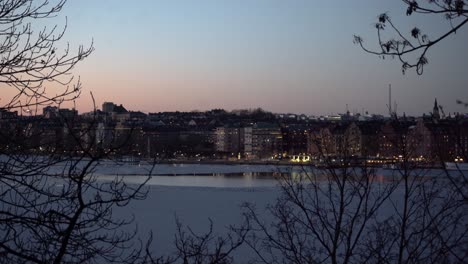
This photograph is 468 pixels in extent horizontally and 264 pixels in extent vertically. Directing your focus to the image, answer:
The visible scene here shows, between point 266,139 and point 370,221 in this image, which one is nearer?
point 370,221

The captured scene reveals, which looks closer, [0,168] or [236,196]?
[0,168]

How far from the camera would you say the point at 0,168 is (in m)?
3.36

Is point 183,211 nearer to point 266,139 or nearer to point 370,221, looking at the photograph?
point 370,221

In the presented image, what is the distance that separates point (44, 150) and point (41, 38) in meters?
0.60

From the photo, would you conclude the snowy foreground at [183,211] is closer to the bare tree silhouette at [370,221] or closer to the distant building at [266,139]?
the bare tree silhouette at [370,221]

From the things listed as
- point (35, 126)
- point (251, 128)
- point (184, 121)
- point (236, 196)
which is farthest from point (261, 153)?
point (35, 126)

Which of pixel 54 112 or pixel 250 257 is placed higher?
pixel 54 112

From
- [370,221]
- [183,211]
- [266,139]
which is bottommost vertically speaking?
[183,211]

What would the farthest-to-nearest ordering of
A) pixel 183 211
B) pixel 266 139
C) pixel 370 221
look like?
pixel 266 139, pixel 183 211, pixel 370 221

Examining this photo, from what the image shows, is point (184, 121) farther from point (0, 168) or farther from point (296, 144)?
point (0, 168)

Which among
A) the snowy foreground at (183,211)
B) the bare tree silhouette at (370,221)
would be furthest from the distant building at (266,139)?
the bare tree silhouette at (370,221)

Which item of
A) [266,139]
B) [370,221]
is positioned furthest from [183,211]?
[266,139]

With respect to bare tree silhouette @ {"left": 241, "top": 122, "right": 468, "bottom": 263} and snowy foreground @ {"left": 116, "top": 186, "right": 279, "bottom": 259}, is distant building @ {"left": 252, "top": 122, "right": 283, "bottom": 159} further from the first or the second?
bare tree silhouette @ {"left": 241, "top": 122, "right": 468, "bottom": 263}

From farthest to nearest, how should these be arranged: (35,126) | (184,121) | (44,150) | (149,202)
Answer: (184,121), (149,202), (35,126), (44,150)
